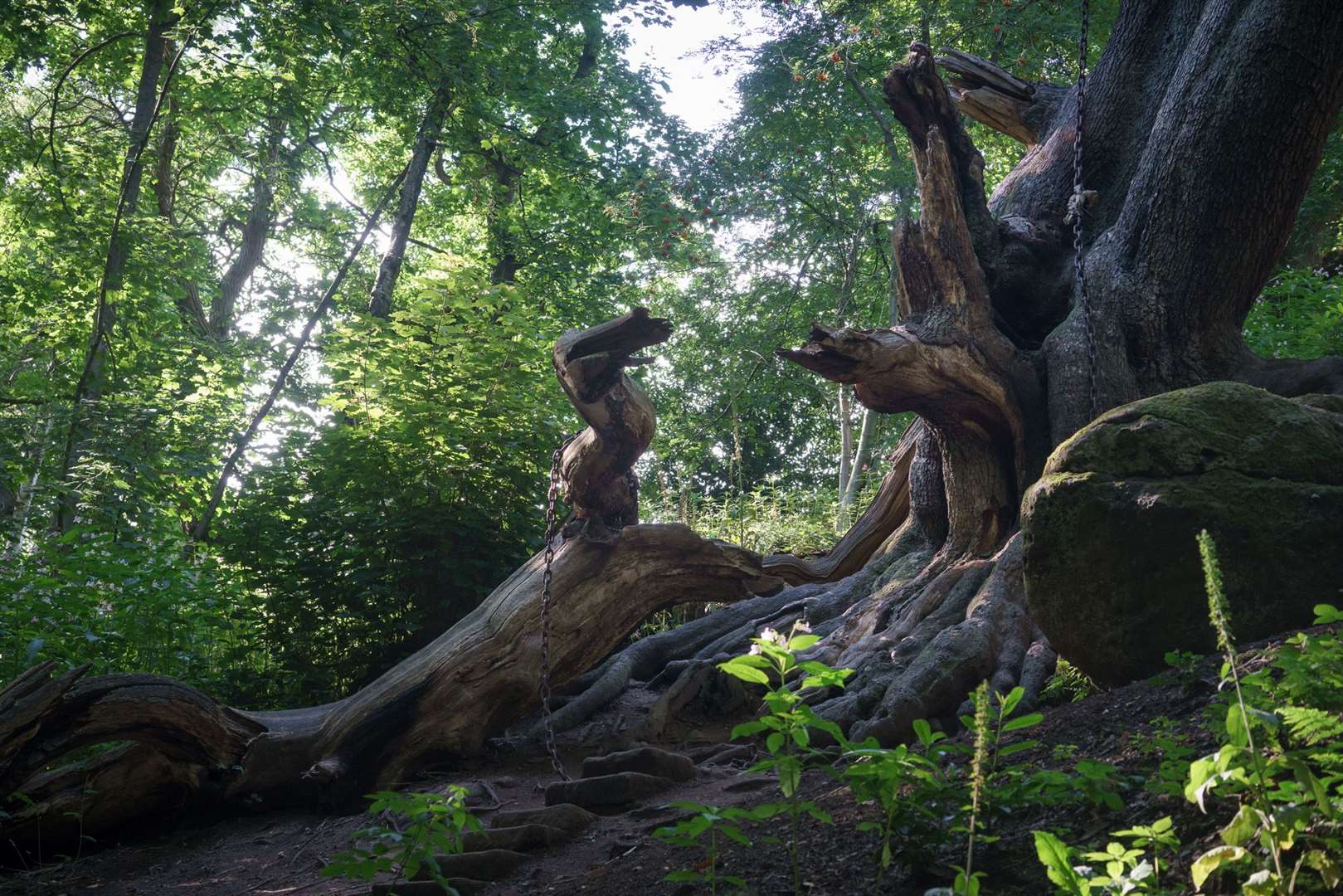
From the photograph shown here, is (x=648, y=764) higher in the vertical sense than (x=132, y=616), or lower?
lower

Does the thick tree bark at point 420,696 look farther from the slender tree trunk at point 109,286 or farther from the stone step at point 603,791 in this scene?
the slender tree trunk at point 109,286

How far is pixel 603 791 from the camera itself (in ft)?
16.6

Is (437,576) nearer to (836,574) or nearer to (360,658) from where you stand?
(360,658)

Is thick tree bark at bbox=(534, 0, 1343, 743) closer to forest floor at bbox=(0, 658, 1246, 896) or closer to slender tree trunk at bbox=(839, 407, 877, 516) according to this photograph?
forest floor at bbox=(0, 658, 1246, 896)

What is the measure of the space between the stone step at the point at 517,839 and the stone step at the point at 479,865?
212 millimetres

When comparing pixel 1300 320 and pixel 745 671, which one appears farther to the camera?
pixel 1300 320

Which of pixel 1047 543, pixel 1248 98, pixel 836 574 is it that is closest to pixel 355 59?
pixel 836 574

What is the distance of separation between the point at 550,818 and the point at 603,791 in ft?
1.37

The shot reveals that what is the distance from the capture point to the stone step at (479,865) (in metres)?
4.04

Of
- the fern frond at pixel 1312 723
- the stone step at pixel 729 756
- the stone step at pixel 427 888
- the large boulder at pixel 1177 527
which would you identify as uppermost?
the large boulder at pixel 1177 527

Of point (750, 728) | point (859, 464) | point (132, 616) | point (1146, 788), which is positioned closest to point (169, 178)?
point (859, 464)

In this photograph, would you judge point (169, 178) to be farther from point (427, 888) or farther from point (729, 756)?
point (427, 888)

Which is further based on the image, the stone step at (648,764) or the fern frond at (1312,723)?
the stone step at (648,764)

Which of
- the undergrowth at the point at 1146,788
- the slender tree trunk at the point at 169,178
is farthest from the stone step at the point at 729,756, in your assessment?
the slender tree trunk at the point at 169,178
